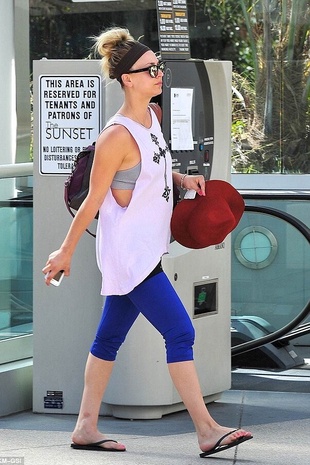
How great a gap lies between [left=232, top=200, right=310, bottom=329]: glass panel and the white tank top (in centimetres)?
304

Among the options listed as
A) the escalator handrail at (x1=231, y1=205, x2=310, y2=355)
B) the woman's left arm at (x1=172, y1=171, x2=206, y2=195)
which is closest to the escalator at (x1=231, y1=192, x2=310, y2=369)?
the escalator handrail at (x1=231, y1=205, x2=310, y2=355)

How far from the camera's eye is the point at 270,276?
26.9 feet

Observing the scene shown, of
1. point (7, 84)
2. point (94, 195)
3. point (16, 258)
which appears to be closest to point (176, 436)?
point (94, 195)

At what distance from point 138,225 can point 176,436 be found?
1.16 m

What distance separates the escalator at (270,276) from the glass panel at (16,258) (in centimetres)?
183

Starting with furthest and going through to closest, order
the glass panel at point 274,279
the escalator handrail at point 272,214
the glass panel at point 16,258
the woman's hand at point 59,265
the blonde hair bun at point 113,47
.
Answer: the glass panel at point 274,279 → the escalator handrail at point 272,214 → the glass panel at point 16,258 → the blonde hair bun at point 113,47 → the woman's hand at point 59,265

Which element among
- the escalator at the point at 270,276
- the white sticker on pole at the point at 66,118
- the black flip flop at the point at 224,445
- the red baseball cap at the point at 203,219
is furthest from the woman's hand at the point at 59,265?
the escalator at the point at 270,276

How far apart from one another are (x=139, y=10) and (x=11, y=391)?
394 cm

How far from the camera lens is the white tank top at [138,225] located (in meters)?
4.96

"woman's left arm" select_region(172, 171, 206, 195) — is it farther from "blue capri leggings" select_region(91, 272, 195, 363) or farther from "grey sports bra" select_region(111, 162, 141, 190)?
"blue capri leggings" select_region(91, 272, 195, 363)

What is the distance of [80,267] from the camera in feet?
Answer: 19.6

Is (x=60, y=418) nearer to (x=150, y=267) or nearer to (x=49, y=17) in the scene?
(x=150, y=267)

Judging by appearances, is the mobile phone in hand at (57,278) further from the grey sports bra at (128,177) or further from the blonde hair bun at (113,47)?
the blonde hair bun at (113,47)

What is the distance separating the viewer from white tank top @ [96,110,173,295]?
4.96m
